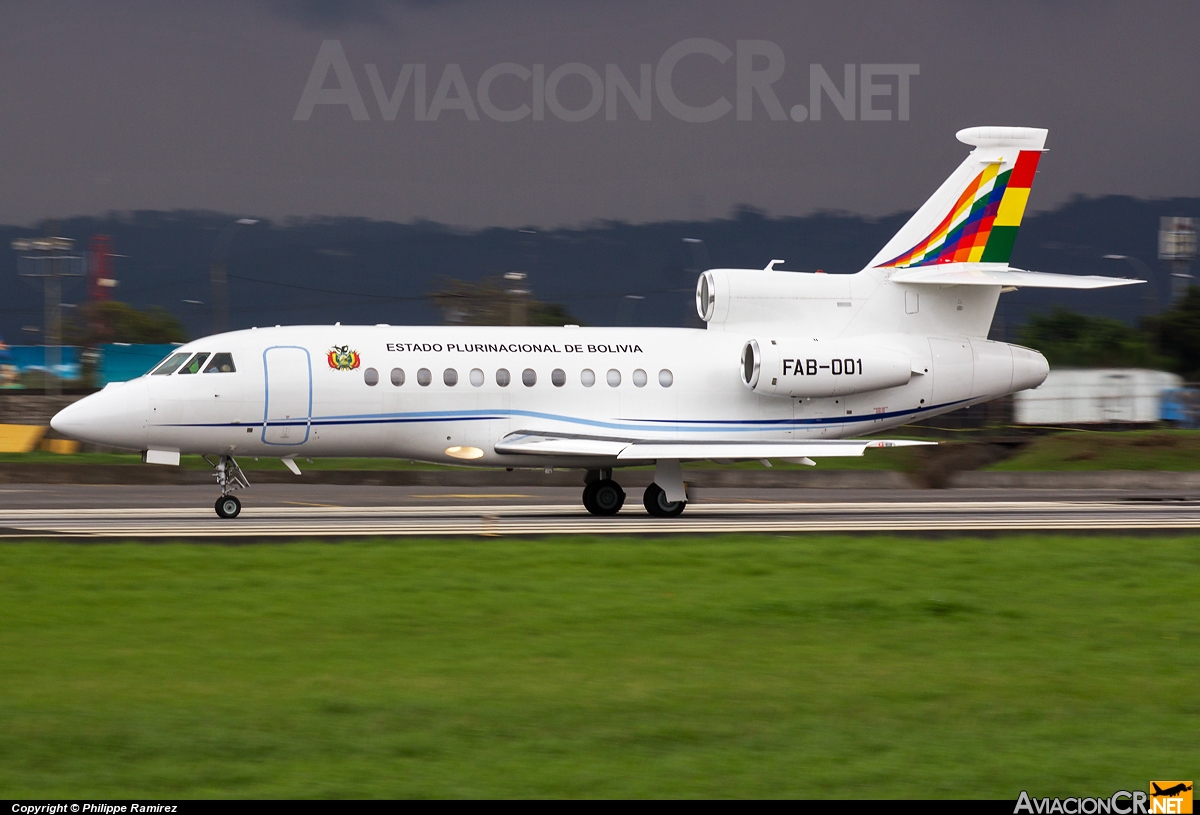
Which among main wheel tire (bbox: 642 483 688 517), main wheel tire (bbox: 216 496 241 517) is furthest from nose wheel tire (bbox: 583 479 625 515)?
main wheel tire (bbox: 216 496 241 517)

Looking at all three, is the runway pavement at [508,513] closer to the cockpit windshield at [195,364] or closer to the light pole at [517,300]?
the cockpit windshield at [195,364]

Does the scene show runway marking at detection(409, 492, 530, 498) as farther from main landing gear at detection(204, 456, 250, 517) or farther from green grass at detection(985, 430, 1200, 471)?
green grass at detection(985, 430, 1200, 471)

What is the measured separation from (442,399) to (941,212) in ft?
33.8

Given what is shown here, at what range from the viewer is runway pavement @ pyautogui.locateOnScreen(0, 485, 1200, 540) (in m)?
20.9

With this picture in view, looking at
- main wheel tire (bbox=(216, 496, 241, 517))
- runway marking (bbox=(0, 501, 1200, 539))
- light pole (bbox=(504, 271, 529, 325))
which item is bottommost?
runway marking (bbox=(0, 501, 1200, 539))

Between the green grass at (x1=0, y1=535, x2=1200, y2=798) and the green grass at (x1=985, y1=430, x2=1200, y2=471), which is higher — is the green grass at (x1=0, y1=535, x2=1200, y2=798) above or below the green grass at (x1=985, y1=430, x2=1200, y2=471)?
below

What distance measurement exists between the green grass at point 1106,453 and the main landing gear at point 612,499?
19688mm

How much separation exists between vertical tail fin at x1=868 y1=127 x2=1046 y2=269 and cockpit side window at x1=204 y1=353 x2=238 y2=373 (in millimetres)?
12395

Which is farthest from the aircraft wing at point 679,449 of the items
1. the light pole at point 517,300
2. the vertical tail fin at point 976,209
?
the light pole at point 517,300

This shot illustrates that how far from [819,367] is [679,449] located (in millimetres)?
3607

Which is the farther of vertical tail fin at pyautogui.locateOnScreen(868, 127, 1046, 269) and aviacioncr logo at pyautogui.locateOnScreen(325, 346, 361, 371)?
vertical tail fin at pyautogui.locateOnScreen(868, 127, 1046, 269)

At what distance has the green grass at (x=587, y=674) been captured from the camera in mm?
7273

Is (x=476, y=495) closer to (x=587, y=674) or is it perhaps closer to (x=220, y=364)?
(x=220, y=364)

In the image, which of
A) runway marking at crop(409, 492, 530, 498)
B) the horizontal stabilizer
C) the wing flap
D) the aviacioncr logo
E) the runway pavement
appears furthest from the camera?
runway marking at crop(409, 492, 530, 498)
